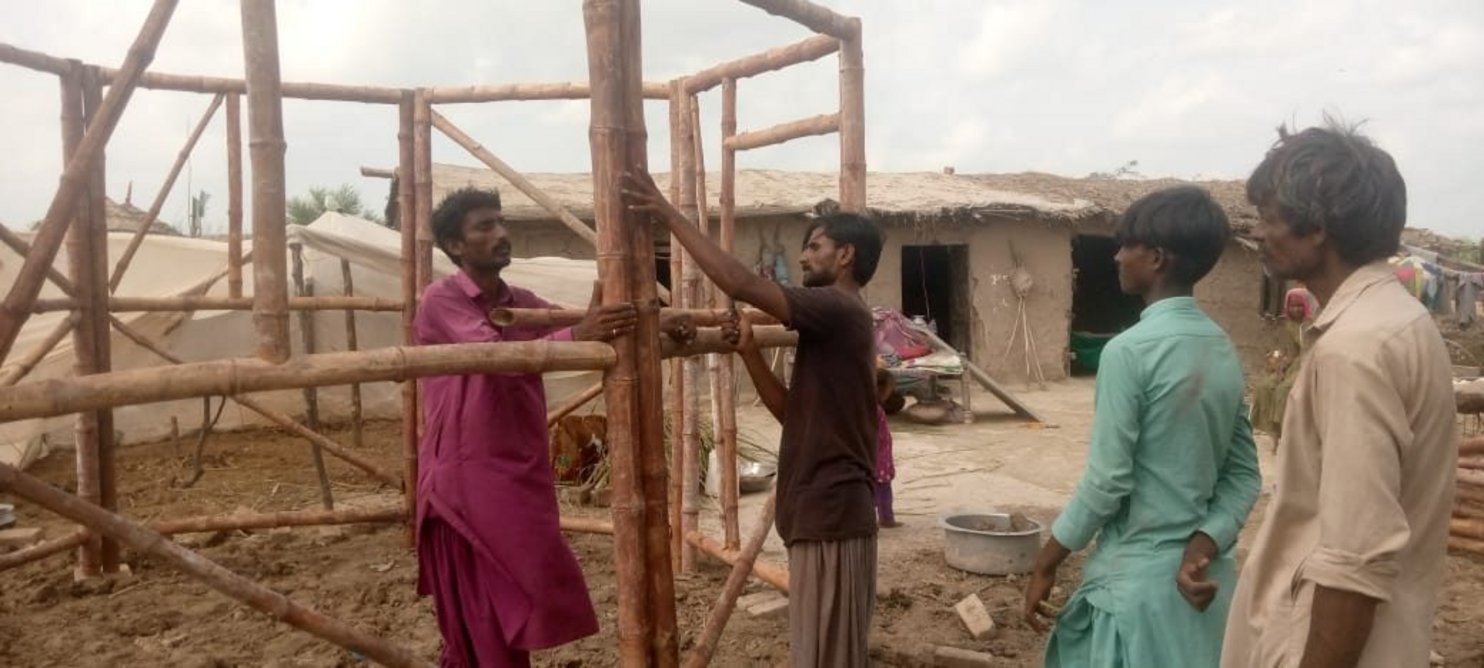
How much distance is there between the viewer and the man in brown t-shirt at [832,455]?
8.15 ft

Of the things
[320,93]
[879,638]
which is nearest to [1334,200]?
[879,638]

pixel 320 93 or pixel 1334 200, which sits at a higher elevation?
pixel 320 93

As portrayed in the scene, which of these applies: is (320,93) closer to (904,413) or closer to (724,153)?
(724,153)

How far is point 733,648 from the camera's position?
12.7 feet

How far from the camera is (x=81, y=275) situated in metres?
4.05

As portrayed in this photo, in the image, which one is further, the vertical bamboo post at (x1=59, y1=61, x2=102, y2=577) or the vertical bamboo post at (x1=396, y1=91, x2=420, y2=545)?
the vertical bamboo post at (x1=396, y1=91, x2=420, y2=545)

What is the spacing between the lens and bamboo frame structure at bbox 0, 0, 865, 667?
1798mm

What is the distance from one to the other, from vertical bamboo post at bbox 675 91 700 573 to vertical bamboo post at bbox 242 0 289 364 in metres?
2.21

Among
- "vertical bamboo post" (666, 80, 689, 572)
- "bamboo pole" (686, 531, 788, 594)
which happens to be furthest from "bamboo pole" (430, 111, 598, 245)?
"bamboo pole" (686, 531, 788, 594)

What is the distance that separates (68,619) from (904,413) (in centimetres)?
795

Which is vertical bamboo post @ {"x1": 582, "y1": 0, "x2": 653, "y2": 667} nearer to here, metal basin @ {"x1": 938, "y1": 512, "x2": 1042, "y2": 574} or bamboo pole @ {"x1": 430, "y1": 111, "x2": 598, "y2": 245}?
bamboo pole @ {"x1": 430, "y1": 111, "x2": 598, "y2": 245}

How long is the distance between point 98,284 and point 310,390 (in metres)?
2.55

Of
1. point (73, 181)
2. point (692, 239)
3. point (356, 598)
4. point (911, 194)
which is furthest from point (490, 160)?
point (911, 194)

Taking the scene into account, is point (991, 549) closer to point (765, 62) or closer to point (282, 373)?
point (765, 62)
